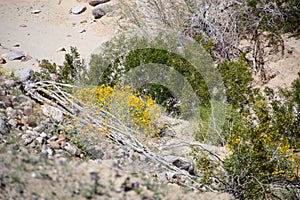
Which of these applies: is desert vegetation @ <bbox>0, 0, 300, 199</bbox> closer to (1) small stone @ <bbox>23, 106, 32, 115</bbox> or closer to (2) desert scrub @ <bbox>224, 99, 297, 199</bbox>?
(2) desert scrub @ <bbox>224, 99, 297, 199</bbox>

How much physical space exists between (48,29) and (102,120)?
18.8ft

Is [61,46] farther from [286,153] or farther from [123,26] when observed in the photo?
[286,153]

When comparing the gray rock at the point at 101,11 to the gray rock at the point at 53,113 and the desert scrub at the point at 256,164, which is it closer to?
the gray rock at the point at 53,113

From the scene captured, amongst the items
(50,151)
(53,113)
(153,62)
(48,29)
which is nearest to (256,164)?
(50,151)

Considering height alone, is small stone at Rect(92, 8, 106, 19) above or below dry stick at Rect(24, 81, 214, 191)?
above

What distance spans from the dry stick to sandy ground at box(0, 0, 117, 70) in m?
2.86

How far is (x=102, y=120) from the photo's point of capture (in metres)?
5.68

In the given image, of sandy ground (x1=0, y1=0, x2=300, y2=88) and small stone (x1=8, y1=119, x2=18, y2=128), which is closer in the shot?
small stone (x1=8, y1=119, x2=18, y2=128)

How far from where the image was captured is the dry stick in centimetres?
495

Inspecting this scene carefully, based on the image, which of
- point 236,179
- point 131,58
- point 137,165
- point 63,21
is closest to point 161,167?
point 137,165

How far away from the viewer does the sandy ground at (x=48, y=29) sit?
9.45 m

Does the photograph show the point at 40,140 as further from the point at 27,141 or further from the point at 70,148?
the point at 70,148

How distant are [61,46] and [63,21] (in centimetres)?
166

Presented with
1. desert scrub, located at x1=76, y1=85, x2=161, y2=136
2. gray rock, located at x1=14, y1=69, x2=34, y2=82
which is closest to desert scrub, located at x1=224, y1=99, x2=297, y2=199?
desert scrub, located at x1=76, y1=85, x2=161, y2=136
